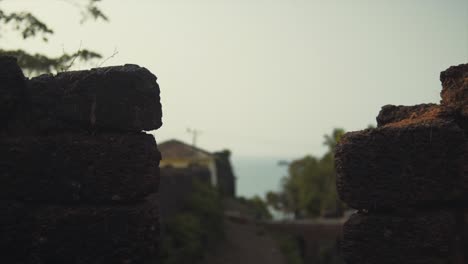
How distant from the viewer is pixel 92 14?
10.5 meters

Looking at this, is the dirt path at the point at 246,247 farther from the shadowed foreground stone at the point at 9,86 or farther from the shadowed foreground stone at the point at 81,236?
the shadowed foreground stone at the point at 9,86

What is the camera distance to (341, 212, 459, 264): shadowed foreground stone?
135 inches

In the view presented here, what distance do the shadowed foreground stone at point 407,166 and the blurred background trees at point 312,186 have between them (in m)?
38.0

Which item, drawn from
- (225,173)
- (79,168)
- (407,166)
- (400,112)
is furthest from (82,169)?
(225,173)

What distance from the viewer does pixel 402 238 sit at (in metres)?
3.49

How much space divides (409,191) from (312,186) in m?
43.2

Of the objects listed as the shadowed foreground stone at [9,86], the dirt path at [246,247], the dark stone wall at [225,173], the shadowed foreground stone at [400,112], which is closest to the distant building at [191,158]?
the dark stone wall at [225,173]

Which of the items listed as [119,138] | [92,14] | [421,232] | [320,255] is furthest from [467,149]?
[320,255]

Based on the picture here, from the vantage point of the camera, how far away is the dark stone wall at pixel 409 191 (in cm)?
346

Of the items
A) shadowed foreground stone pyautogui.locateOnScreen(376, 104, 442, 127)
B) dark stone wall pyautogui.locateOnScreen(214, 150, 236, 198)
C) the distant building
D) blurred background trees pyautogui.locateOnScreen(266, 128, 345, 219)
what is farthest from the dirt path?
shadowed foreground stone pyautogui.locateOnScreen(376, 104, 442, 127)

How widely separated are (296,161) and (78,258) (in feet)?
161

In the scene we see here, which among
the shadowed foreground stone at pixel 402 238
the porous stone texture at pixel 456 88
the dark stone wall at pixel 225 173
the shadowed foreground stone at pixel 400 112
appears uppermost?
the dark stone wall at pixel 225 173

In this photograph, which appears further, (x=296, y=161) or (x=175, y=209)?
(x=296, y=161)

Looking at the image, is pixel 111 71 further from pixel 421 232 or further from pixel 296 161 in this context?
pixel 296 161
